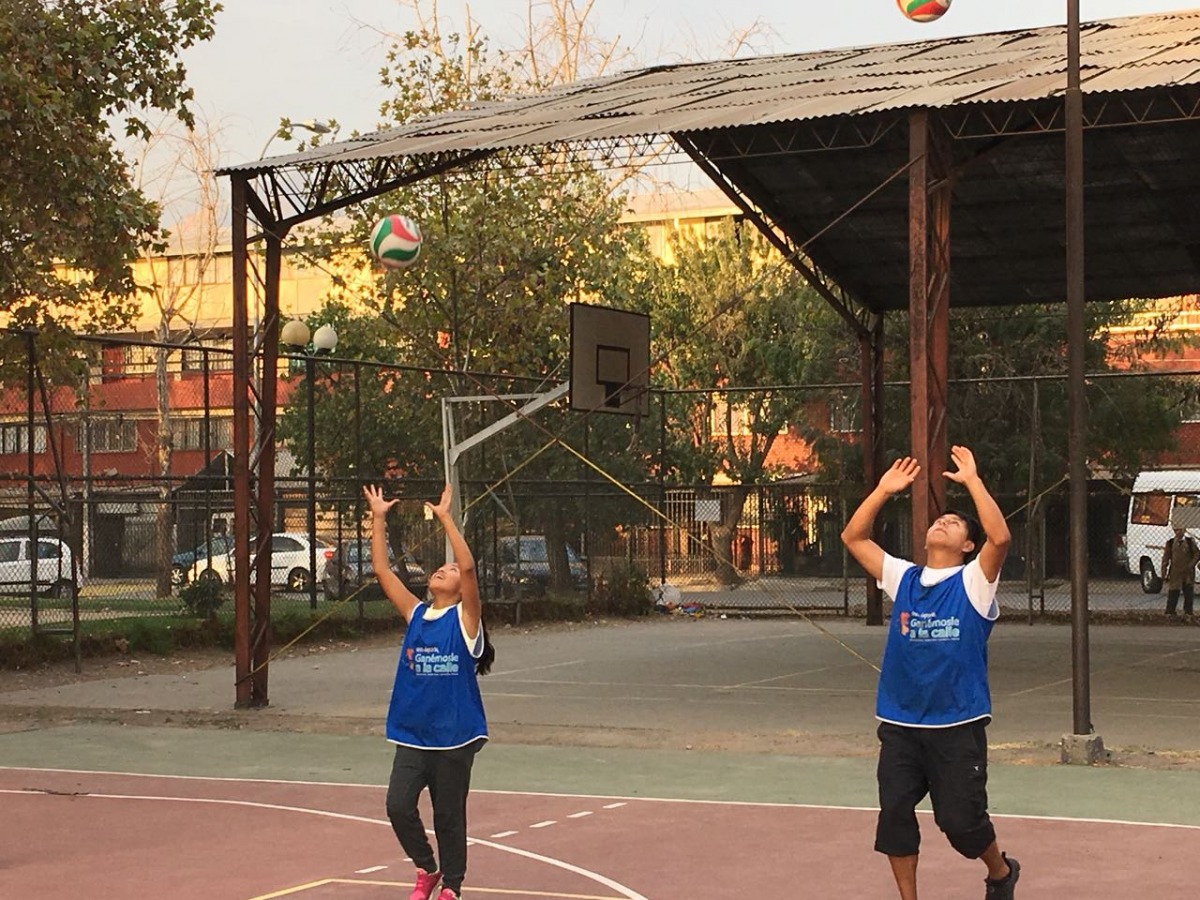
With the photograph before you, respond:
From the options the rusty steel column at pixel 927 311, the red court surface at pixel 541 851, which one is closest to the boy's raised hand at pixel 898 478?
the red court surface at pixel 541 851

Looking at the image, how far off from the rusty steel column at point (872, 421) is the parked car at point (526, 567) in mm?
5045

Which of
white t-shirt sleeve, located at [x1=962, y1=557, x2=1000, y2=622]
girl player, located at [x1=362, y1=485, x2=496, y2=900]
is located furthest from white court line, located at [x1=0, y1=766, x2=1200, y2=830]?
white t-shirt sleeve, located at [x1=962, y1=557, x2=1000, y2=622]

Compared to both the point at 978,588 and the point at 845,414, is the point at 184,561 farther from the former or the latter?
the point at 978,588

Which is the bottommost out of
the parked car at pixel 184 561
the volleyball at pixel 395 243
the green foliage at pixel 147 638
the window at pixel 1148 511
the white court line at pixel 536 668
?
the white court line at pixel 536 668

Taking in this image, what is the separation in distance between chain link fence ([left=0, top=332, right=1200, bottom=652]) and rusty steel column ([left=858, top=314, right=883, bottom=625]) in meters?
1.83

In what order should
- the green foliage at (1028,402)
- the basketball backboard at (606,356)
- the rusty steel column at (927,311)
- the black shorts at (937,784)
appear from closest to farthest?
the black shorts at (937,784)
the rusty steel column at (927,311)
the basketball backboard at (606,356)
the green foliage at (1028,402)

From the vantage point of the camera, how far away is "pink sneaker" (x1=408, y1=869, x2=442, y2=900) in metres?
8.33

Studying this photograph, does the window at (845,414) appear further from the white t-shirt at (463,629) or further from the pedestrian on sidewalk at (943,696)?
the pedestrian on sidewalk at (943,696)

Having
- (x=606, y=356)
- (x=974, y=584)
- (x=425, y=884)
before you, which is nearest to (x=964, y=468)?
(x=974, y=584)

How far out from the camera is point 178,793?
497 inches

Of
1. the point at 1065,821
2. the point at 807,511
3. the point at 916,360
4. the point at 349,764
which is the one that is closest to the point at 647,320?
the point at 807,511

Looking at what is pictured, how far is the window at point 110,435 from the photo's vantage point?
93.5 ft

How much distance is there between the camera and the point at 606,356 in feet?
83.7

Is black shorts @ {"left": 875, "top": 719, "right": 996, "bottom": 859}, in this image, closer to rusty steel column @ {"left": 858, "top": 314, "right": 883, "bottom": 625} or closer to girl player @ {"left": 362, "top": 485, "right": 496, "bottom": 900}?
girl player @ {"left": 362, "top": 485, "right": 496, "bottom": 900}
